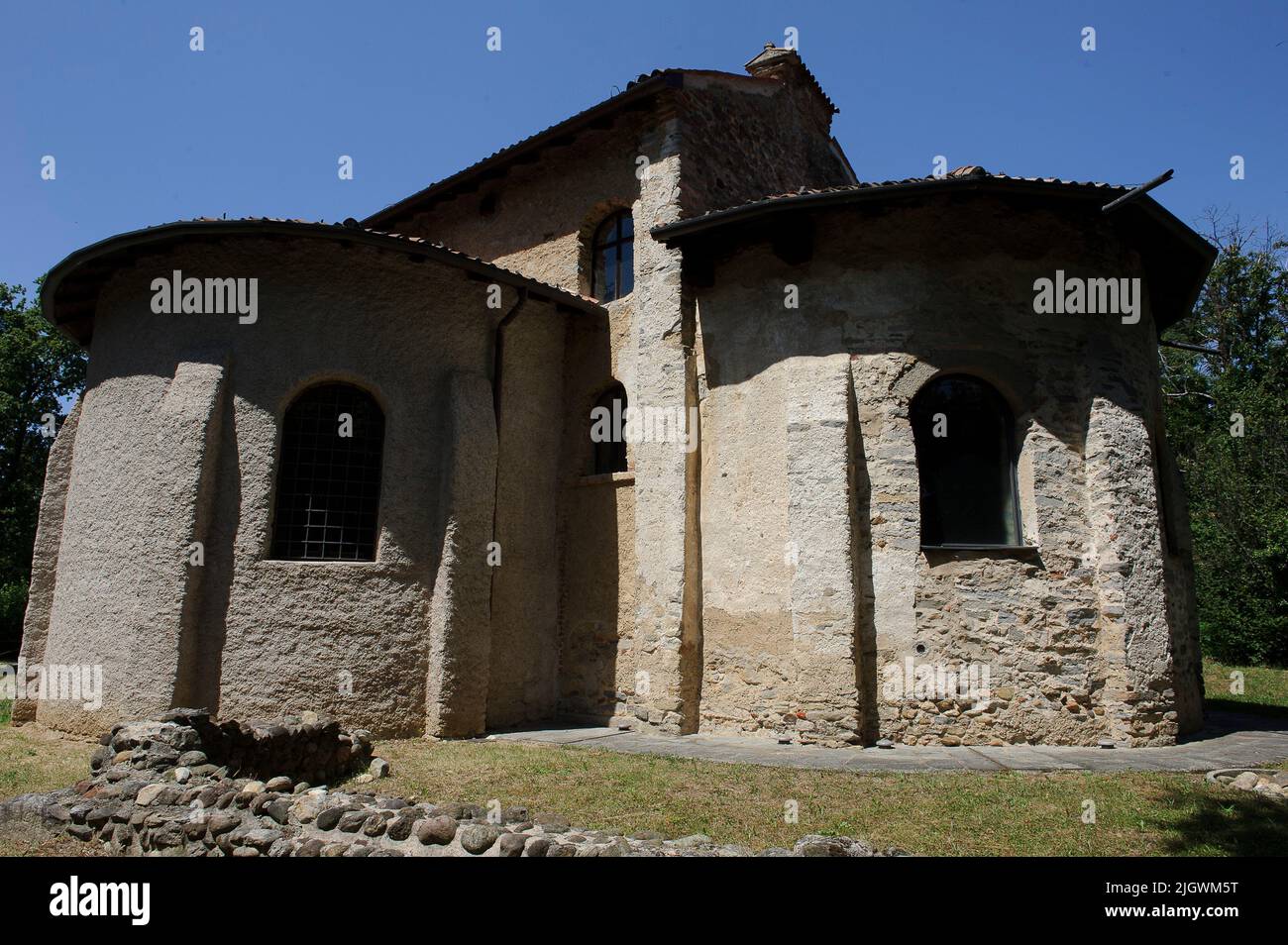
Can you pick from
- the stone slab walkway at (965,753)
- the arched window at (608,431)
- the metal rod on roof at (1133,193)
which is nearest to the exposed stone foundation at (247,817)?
the stone slab walkway at (965,753)

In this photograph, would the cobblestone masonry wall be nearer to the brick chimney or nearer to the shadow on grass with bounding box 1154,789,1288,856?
the shadow on grass with bounding box 1154,789,1288,856

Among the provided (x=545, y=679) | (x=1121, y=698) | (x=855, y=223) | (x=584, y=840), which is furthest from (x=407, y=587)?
(x=1121, y=698)

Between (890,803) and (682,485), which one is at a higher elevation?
(682,485)

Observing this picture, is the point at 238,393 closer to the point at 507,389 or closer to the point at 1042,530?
the point at 507,389

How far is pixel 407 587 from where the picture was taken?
9070 millimetres

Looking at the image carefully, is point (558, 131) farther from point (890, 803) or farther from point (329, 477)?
point (890, 803)

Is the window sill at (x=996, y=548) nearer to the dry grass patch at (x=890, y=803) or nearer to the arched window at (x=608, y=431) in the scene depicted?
the dry grass patch at (x=890, y=803)

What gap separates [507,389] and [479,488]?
5.39ft

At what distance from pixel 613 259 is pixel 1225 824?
9551mm

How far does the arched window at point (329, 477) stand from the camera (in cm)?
902

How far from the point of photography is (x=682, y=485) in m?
9.73

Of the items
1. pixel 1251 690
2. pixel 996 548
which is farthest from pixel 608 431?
pixel 1251 690

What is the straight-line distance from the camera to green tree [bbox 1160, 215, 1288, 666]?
18.0 metres

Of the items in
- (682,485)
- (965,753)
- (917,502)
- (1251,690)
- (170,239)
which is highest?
(170,239)
